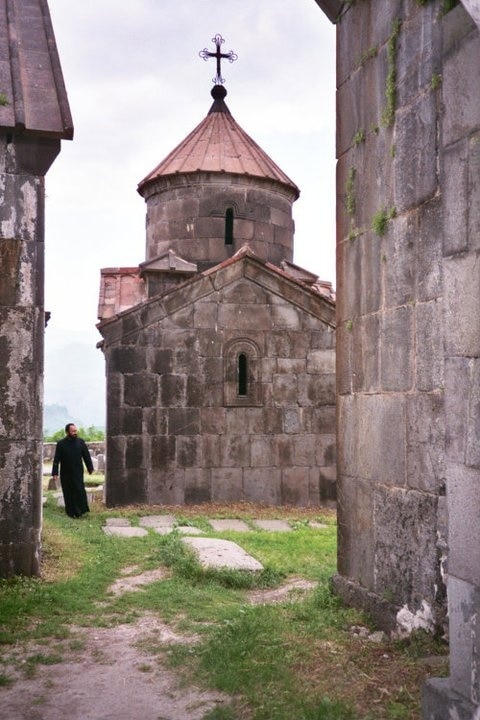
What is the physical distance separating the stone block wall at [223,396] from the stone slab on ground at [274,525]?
1.13 m

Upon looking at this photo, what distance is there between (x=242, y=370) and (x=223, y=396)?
20.2 inches

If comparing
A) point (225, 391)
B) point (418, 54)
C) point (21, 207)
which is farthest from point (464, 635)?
point (225, 391)

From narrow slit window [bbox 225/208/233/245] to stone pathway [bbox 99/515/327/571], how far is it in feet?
17.5

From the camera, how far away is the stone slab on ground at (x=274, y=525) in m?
9.11

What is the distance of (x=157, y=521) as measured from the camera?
9.44 meters

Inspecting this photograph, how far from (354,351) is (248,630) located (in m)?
1.92

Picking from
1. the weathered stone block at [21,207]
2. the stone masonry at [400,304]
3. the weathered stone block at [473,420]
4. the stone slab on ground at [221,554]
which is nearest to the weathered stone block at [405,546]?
the stone masonry at [400,304]

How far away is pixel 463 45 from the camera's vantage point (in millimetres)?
2787

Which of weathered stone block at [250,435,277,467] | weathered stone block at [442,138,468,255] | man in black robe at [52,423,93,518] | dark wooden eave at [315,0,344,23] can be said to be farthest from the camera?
weathered stone block at [250,435,277,467]

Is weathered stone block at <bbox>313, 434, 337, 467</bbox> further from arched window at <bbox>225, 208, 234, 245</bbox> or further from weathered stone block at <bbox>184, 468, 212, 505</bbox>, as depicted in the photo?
arched window at <bbox>225, 208, 234, 245</bbox>

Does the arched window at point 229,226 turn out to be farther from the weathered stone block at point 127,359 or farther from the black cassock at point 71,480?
the black cassock at point 71,480

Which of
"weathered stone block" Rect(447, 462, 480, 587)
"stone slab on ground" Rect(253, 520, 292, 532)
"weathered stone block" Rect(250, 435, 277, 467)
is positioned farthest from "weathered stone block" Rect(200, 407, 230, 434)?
"weathered stone block" Rect(447, 462, 480, 587)

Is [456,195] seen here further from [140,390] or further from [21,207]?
[140,390]

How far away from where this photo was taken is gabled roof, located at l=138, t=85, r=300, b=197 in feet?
43.2
